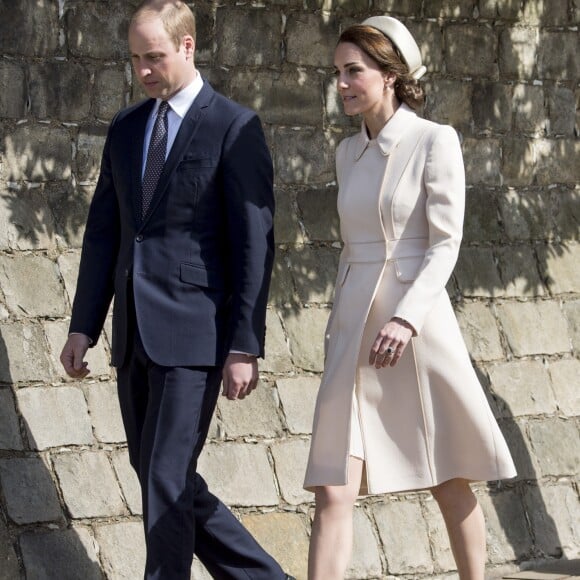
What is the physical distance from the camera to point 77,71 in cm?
703

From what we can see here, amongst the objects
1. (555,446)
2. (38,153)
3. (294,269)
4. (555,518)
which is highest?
(38,153)

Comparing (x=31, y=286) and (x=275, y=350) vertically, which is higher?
(x=31, y=286)

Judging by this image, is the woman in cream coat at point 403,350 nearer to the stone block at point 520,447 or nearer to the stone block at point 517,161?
the stone block at point 520,447

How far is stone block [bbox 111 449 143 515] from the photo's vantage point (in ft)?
20.0

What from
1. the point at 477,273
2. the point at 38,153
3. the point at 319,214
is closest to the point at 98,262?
the point at 38,153

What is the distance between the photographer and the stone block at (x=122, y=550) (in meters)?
5.87

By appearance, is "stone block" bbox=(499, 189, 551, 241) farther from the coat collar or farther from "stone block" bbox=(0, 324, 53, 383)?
the coat collar

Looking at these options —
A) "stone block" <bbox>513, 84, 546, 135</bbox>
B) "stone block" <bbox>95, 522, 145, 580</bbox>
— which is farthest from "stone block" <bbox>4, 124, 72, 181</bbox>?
"stone block" <bbox>513, 84, 546, 135</bbox>

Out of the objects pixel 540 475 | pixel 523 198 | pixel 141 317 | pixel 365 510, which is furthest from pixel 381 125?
pixel 523 198

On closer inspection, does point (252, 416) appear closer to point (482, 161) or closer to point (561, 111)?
point (482, 161)

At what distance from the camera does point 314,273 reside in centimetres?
751

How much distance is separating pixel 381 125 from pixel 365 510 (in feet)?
7.42

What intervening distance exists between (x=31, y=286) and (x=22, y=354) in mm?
383

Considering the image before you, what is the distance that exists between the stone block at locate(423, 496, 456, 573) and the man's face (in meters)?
2.78
